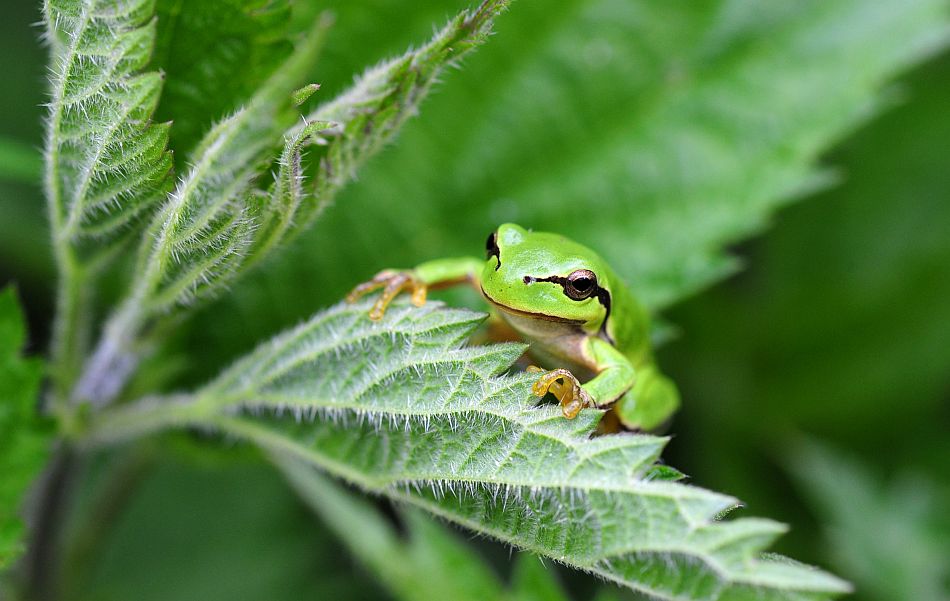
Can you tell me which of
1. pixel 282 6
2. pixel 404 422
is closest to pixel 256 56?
pixel 282 6

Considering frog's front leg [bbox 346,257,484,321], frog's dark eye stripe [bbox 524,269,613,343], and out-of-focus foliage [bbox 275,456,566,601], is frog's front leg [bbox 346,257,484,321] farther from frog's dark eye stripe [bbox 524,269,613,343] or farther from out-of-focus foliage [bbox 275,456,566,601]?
out-of-focus foliage [bbox 275,456,566,601]

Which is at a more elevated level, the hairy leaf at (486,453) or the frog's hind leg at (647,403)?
the frog's hind leg at (647,403)

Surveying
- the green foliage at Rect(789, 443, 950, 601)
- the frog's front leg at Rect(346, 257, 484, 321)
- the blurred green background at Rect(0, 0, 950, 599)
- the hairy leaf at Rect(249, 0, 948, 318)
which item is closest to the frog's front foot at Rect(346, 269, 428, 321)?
the frog's front leg at Rect(346, 257, 484, 321)

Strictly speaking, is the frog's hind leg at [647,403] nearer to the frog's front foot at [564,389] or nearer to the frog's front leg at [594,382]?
the frog's front leg at [594,382]

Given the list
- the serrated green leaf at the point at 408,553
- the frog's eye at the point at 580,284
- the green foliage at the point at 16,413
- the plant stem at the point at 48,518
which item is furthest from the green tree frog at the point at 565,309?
the plant stem at the point at 48,518

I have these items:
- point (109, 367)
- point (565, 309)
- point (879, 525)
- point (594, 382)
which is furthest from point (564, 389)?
point (879, 525)

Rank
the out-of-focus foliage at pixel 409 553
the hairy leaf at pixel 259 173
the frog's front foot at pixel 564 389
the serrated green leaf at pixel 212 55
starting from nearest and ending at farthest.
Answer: the hairy leaf at pixel 259 173
the frog's front foot at pixel 564 389
the serrated green leaf at pixel 212 55
the out-of-focus foliage at pixel 409 553

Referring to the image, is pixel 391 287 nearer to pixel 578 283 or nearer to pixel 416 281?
pixel 416 281
